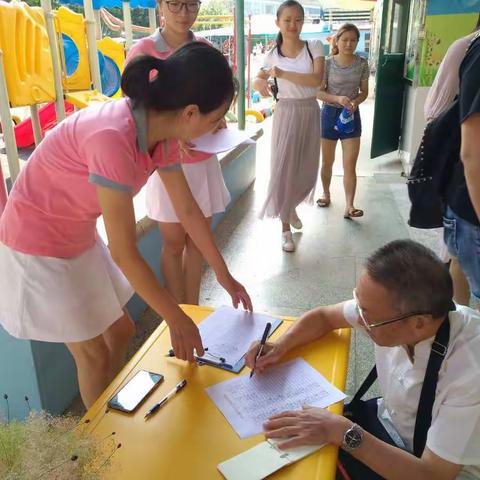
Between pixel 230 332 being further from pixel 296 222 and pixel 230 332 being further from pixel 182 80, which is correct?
pixel 296 222

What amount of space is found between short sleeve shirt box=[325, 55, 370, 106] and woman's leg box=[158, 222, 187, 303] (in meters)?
2.06

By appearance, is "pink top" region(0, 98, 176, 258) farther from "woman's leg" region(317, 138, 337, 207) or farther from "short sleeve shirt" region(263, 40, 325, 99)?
"woman's leg" region(317, 138, 337, 207)

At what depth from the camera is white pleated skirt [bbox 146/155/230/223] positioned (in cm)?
200

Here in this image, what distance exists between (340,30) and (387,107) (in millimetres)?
2036

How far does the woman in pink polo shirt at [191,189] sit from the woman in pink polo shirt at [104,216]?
56 centimetres

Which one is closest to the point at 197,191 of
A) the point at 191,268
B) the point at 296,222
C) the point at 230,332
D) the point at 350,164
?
the point at 191,268

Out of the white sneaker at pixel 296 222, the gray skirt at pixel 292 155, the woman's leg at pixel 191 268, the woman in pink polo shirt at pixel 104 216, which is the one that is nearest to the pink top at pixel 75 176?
→ the woman in pink polo shirt at pixel 104 216

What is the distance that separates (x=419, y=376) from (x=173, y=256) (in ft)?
4.36

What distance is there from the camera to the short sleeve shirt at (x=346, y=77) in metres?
3.55

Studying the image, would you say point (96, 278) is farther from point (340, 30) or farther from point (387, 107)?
point (387, 107)

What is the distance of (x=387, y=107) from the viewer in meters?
5.33

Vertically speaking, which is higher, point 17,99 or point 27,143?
point 17,99

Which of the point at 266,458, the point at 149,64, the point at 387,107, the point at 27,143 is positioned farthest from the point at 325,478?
the point at 27,143

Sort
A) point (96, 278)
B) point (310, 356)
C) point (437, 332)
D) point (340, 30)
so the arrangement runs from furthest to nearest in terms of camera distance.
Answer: point (340, 30) → point (96, 278) → point (310, 356) → point (437, 332)
